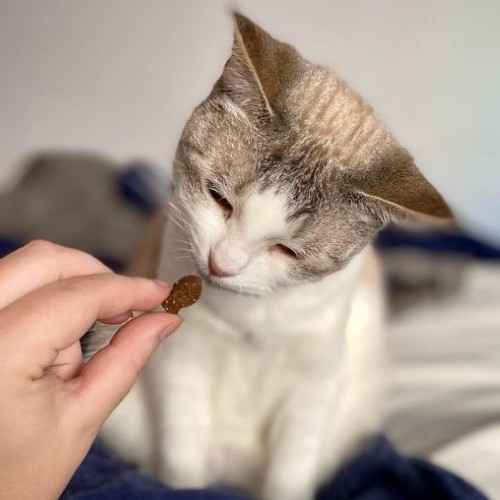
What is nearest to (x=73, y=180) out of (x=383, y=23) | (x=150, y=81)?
(x=150, y=81)

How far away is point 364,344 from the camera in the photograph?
3.72 ft

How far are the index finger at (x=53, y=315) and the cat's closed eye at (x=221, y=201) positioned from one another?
7.0 inches

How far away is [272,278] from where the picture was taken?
2.54ft

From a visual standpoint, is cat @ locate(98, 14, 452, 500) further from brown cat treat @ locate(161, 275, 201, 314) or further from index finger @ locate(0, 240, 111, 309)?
index finger @ locate(0, 240, 111, 309)

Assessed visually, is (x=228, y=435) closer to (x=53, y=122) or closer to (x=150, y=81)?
(x=150, y=81)

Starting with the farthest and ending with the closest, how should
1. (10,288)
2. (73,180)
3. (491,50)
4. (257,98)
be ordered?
(73,180)
(491,50)
(257,98)
(10,288)

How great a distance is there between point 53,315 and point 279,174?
291mm

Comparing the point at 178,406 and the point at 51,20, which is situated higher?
the point at 51,20

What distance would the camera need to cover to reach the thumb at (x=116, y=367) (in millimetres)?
600

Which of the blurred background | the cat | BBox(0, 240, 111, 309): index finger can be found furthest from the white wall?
BBox(0, 240, 111, 309): index finger

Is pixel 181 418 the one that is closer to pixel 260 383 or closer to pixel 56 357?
pixel 260 383

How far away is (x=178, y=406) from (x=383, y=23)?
33.1 inches

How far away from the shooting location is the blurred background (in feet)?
→ 4.14

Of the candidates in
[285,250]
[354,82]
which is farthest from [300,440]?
[354,82]
